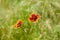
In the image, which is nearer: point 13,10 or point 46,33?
point 46,33

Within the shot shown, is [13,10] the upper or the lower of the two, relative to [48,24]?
upper

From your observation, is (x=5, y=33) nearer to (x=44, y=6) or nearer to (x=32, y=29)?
(x=32, y=29)

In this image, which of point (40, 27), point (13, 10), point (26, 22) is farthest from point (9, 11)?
point (40, 27)

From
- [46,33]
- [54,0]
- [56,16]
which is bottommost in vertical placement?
[46,33]

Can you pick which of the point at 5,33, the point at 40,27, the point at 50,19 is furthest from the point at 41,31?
the point at 5,33

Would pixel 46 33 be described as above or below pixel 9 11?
below

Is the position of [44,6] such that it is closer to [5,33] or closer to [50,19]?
[50,19]
